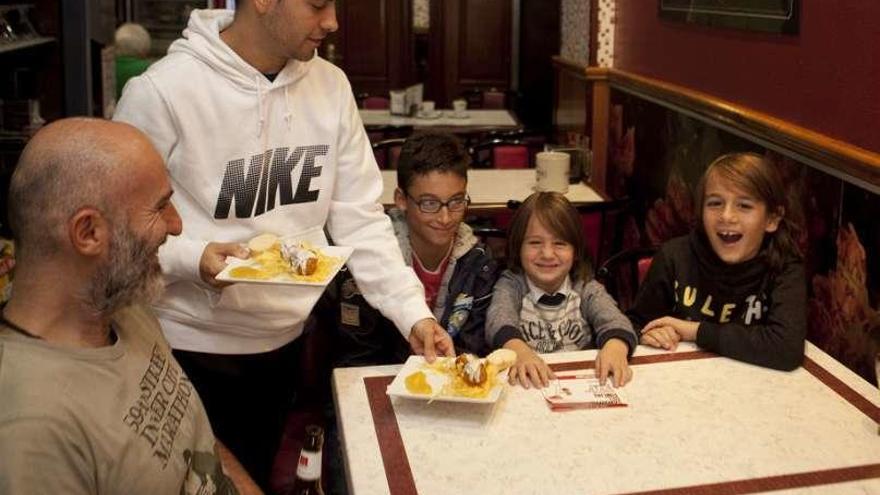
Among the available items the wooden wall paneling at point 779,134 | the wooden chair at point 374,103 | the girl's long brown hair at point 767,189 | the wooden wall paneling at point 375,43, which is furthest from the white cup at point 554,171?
the wooden wall paneling at point 375,43

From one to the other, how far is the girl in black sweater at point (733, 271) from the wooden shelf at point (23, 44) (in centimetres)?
238

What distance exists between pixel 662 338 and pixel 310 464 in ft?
2.98

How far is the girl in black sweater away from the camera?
7.14 ft

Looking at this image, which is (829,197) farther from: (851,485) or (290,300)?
(290,300)

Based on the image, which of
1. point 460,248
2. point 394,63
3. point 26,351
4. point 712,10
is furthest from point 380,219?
point 394,63

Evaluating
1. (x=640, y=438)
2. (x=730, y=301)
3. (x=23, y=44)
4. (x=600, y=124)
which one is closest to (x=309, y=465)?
(x=640, y=438)

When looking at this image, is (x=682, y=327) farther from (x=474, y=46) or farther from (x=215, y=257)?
(x=474, y=46)

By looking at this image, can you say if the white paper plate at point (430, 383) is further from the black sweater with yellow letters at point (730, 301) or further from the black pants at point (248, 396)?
the black sweater with yellow letters at point (730, 301)

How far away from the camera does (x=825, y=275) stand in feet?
8.57

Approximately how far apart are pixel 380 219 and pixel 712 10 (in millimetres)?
1769

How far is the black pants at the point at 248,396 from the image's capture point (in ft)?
7.15

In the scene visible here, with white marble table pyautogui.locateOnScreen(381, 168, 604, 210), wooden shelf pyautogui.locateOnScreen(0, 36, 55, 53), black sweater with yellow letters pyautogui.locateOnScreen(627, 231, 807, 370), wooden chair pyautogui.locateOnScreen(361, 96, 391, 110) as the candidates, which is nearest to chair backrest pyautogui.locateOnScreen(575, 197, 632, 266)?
white marble table pyautogui.locateOnScreen(381, 168, 604, 210)

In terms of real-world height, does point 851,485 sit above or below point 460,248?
below

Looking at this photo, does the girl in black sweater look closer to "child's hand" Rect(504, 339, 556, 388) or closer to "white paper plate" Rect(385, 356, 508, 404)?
"child's hand" Rect(504, 339, 556, 388)
